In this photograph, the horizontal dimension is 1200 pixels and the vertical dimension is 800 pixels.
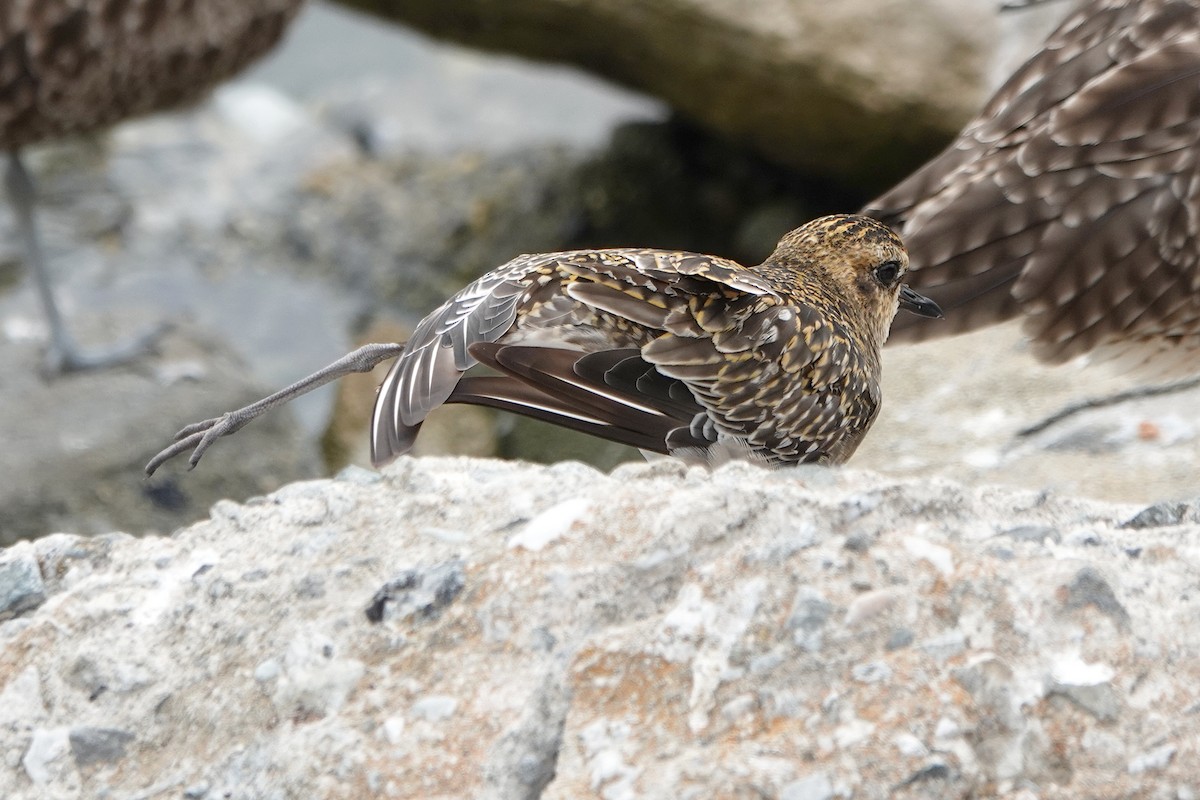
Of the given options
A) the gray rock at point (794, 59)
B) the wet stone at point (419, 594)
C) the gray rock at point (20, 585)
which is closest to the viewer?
the wet stone at point (419, 594)

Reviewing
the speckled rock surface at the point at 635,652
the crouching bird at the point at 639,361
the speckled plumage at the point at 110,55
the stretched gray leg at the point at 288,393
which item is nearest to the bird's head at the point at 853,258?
the crouching bird at the point at 639,361

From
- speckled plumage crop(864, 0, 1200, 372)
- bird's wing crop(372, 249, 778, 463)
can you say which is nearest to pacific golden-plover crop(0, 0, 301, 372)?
speckled plumage crop(864, 0, 1200, 372)

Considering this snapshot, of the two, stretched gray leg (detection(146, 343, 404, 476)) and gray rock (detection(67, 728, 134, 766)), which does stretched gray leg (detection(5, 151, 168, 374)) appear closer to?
stretched gray leg (detection(146, 343, 404, 476))

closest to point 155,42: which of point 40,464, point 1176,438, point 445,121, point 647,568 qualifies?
point 40,464

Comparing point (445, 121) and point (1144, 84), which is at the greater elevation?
point (1144, 84)

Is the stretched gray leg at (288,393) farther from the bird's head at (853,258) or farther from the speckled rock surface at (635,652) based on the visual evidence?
the bird's head at (853,258)

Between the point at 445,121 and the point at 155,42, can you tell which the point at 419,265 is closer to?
the point at 445,121

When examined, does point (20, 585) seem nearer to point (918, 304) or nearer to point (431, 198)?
point (918, 304)
